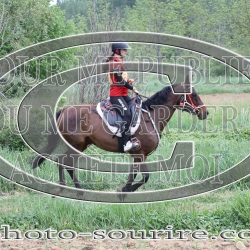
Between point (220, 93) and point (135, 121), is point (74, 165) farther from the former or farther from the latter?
point (220, 93)

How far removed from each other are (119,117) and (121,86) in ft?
1.47

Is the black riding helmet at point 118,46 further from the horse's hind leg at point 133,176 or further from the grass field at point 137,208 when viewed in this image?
the grass field at point 137,208

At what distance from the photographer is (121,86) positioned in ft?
18.7

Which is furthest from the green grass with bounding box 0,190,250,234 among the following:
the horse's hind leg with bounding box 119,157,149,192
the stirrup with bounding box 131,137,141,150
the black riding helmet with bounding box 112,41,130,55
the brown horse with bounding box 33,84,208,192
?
the black riding helmet with bounding box 112,41,130,55

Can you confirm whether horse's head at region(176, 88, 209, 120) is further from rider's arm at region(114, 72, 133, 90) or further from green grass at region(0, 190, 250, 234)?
green grass at region(0, 190, 250, 234)

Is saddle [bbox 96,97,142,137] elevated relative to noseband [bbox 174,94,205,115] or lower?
lower

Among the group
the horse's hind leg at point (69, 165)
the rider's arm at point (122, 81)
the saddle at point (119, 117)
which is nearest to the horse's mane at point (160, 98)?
the saddle at point (119, 117)

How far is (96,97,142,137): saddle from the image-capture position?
19.6ft

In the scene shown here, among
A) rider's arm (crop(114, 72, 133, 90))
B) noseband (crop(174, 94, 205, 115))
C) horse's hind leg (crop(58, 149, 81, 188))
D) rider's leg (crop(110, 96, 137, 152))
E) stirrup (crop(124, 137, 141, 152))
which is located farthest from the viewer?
horse's hind leg (crop(58, 149, 81, 188))

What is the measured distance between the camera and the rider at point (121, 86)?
17.3 ft

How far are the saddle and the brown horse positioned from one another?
0.12 metres

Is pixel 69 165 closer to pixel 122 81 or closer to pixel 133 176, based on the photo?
pixel 133 176

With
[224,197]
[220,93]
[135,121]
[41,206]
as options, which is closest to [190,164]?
[224,197]

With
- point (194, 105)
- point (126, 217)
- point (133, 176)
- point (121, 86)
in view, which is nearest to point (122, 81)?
point (121, 86)
